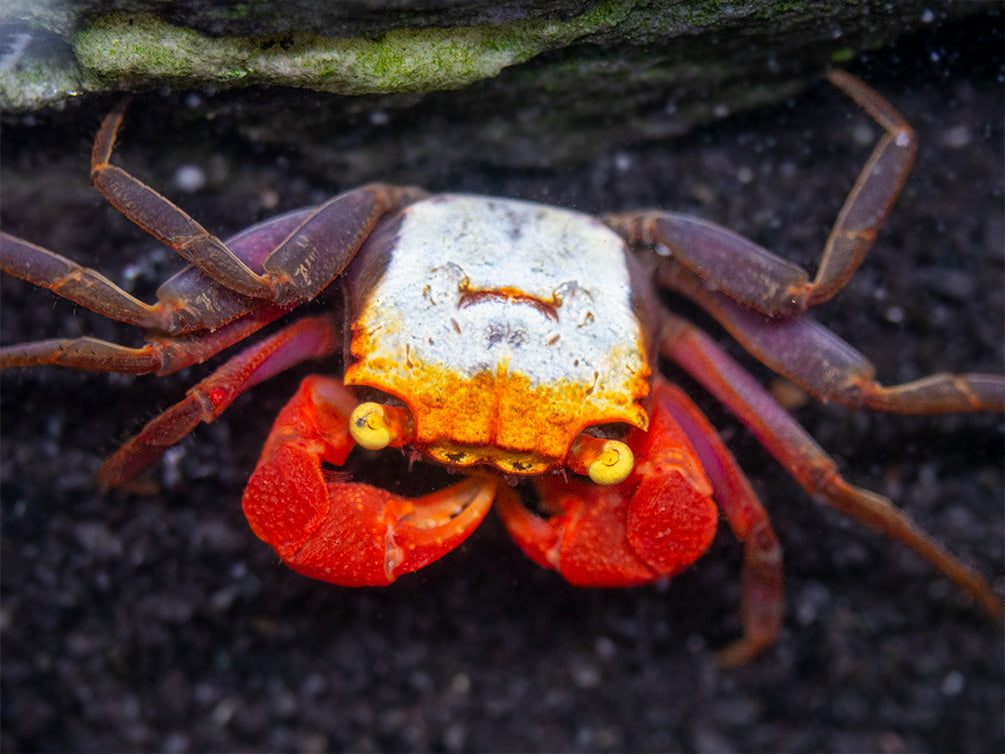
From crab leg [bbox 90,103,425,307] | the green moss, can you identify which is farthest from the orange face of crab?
the green moss

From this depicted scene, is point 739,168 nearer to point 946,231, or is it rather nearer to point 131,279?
point 946,231

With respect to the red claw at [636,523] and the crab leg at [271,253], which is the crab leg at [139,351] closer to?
the crab leg at [271,253]

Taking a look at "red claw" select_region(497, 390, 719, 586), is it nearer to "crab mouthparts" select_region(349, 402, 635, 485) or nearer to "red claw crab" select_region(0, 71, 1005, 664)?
"red claw crab" select_region(0, 71, 1005, 664)

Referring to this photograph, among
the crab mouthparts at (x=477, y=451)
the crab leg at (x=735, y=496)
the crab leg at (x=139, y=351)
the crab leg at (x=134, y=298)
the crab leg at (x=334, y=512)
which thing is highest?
the crab leg at (x=134, y=298)

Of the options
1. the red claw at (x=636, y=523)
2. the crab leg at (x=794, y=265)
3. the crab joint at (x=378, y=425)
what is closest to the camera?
the crab joint at (x=378, y=425)

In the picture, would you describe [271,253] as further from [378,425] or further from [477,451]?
[477,451]

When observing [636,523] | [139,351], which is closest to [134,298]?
[139,351]

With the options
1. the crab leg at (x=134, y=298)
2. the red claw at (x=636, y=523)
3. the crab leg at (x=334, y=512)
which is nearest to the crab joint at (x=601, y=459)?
the red claw at (x=636, y=523)
